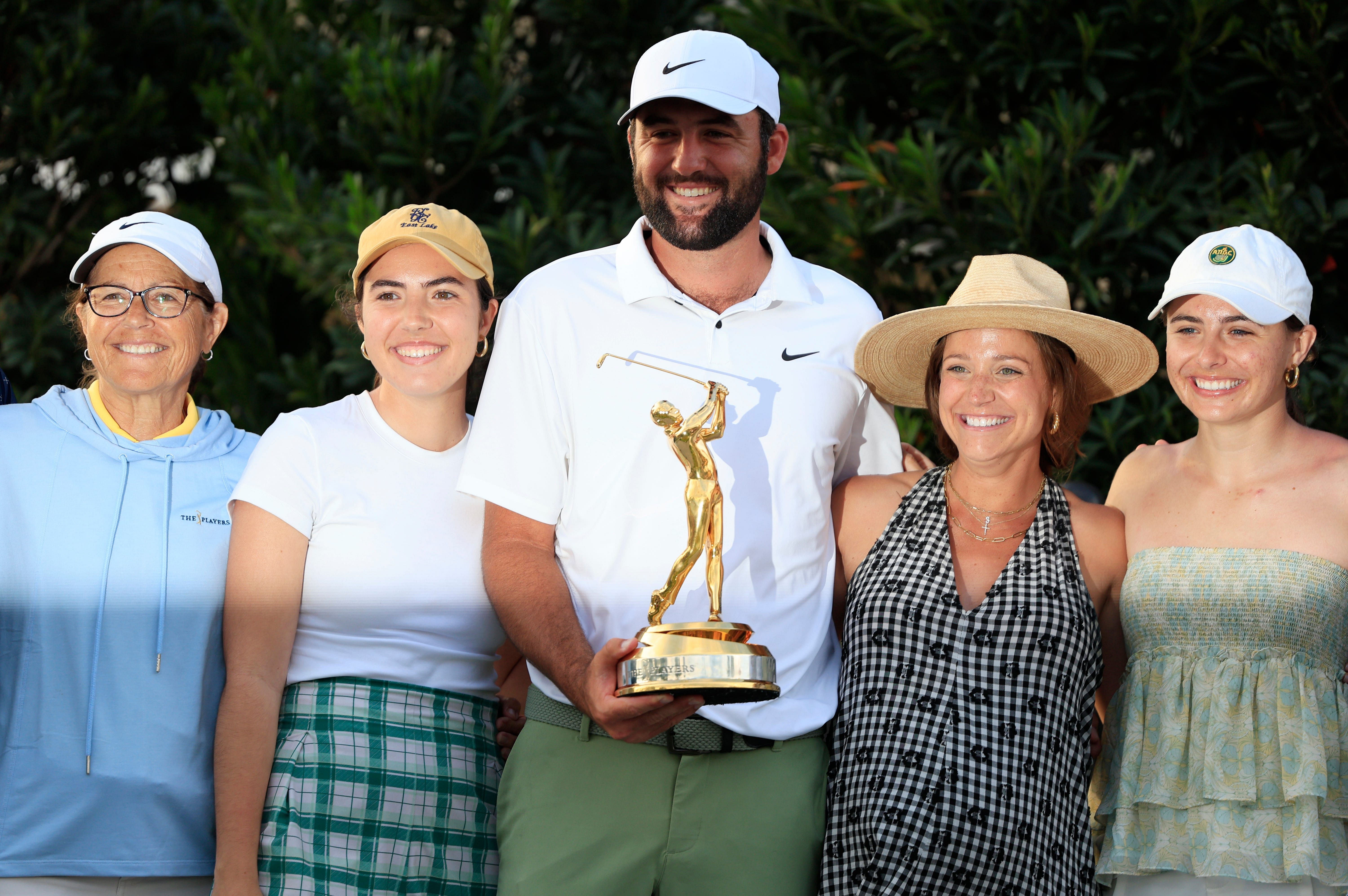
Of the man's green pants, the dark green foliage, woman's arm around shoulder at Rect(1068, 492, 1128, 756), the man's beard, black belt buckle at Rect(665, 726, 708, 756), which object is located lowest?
the man's green pants

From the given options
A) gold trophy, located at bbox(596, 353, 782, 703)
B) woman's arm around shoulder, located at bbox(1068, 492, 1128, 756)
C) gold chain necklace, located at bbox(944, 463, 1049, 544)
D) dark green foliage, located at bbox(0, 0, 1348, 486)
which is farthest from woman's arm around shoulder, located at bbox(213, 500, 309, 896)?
dark green foliage, located at bbox(0, 0, 1348, 486)

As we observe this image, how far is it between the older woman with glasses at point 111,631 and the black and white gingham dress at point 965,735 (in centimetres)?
155

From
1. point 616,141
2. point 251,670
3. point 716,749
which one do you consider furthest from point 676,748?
point 616,141

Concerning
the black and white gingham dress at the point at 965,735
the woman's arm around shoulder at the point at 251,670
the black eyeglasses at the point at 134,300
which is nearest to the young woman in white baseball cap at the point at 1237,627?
the black and white gingham dress at the point at 965,735

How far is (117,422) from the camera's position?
362 cm

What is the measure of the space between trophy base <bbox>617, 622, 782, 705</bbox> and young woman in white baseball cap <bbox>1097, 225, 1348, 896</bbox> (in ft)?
3.61

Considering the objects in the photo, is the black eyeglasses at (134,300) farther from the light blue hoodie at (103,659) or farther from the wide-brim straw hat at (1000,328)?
the wide-brim straw hat at (1000,328)

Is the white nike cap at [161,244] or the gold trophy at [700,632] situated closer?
the gold trophy at [700,632]

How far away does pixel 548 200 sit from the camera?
20.9 feet

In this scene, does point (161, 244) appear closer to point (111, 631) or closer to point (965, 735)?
point (111, 631)

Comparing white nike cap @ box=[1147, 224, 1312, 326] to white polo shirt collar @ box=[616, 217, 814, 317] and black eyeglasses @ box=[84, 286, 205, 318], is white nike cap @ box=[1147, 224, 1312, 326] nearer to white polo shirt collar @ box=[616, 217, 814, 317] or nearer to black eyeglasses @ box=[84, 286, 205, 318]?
white polo shirt collar @ box=[616, 217, 814, 317]

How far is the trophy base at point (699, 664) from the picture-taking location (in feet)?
9.34

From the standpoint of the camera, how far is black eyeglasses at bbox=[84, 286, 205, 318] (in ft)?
Answer: 12.0

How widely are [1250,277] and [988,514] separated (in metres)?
0.87
